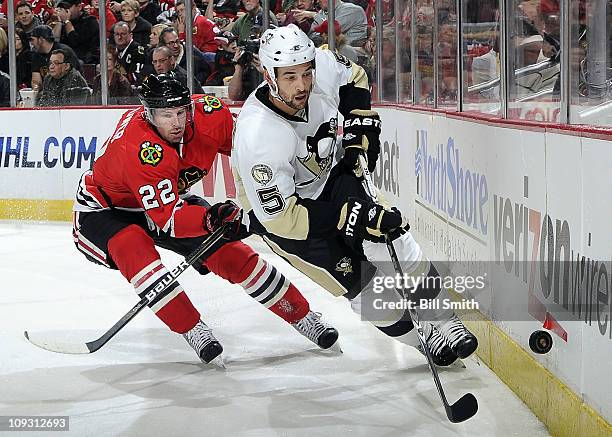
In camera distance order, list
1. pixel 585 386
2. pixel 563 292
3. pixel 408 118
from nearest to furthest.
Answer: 1. pixel 585 386
2. pixel 563 292
3. pixel 408 118

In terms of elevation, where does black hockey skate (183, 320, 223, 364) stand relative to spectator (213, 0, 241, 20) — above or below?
below

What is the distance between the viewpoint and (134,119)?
4152mm

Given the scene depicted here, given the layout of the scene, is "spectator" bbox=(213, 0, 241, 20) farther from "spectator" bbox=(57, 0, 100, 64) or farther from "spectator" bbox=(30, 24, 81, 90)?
"spectator" bbox=(30, 24, 81, 90)

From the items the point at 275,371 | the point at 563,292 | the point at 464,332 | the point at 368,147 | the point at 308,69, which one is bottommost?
the point at 275,371

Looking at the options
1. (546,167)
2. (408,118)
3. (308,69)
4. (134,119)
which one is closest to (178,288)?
(134,119)

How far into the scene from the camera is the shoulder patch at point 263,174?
Result: 11.0 feet

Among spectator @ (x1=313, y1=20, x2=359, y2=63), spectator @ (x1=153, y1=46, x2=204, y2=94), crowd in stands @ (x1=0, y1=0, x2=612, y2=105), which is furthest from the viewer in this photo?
spectator @ (x1=153, y1=46, x2=204, y2=94)

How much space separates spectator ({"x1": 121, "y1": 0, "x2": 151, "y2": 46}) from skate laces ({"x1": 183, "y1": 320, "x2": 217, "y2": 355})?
4744 millimetres

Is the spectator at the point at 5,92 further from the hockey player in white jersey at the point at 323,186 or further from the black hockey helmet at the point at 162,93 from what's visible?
the hockey player in white jersey at the point at 323,186

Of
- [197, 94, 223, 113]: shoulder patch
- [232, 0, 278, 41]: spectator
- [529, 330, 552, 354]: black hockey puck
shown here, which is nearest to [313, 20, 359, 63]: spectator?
[232, 0, 278, 41]: spectator

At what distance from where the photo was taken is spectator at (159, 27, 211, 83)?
27.1 feet

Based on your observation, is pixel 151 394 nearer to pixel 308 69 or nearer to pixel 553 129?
pixel 308 69

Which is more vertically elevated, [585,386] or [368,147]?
[368,147]

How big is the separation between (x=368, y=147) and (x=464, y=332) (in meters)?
0.69
